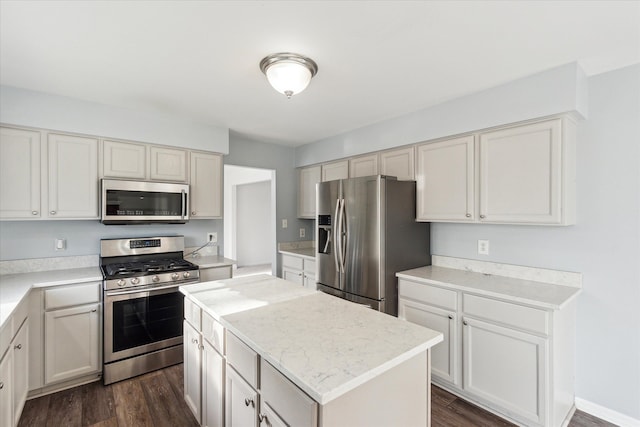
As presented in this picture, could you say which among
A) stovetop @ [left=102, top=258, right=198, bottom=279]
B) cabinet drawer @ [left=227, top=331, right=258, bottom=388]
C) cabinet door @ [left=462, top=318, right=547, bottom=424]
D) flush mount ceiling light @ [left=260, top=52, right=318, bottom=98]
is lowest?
cabinet door @ [left=462, top=318, right=547, bottom=424]

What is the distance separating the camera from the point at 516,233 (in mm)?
2559

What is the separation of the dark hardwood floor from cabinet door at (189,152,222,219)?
5.45ft

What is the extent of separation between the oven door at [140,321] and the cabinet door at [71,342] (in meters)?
0.11

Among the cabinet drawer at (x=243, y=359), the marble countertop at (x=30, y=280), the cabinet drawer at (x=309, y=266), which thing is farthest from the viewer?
the cabinet drawer at (x=309, y=266)

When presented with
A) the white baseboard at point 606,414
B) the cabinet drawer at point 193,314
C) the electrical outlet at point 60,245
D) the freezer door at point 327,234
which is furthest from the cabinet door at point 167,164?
the white baseboard at point 606,414

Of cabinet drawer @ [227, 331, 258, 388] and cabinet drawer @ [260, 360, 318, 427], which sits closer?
cabinet drawer @ [260, 360, 318, 427]

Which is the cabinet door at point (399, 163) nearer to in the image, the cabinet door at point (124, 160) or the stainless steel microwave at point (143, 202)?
the stainless steel microwave at point (143, 202)

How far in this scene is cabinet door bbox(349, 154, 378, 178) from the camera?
343cm

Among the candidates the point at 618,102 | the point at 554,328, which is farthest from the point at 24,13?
the point at 618,102

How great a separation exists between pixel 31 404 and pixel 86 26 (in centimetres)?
272

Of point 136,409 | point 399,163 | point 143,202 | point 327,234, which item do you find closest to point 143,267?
point 143,202

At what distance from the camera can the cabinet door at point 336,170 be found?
3.79 meters

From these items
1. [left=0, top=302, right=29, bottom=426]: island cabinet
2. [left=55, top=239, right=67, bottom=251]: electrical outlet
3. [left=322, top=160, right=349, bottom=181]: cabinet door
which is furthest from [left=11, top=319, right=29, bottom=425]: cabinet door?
[left=322, top=160, right=349, bottom=181]: cabinet door

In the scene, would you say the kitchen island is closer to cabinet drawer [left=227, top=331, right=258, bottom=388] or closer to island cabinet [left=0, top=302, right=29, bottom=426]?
cabinet drawer [left=227, top=331, right=258, bottom=388]
